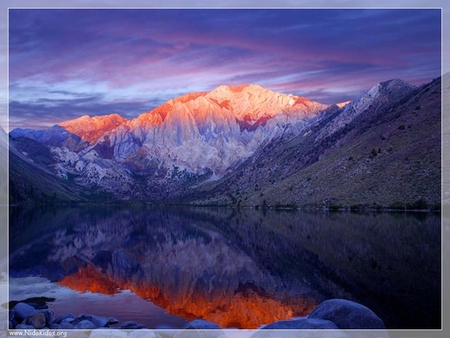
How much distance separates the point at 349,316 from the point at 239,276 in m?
22.5

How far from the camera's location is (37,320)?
27.1 metres

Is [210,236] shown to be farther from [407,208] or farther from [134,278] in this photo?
[407,208]

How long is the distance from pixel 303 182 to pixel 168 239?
121633 millimetres

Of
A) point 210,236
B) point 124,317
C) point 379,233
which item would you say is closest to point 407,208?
point 379,233

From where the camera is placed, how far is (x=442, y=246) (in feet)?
168

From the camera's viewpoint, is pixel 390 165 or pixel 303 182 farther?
pixel 303 182

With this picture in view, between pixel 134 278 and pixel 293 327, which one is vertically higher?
pixel 293 327

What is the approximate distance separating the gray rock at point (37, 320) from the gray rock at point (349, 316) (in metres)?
16.4

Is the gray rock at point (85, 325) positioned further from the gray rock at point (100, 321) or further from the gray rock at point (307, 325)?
the gray rock at point (307, 325)

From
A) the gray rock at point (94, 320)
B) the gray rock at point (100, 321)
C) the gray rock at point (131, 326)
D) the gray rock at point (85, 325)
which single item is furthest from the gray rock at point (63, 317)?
the gray rock at point (131, 326)

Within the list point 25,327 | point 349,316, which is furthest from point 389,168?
point 25,327

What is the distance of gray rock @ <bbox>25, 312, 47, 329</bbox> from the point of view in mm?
26812

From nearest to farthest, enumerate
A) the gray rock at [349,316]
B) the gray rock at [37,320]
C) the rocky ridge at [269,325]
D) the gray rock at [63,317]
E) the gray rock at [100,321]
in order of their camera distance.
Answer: the rocky ridge at [269,325] < the gray rock at [349,316] < the gray rock at [37,320] < the gray rock at [100,321] < the gray rock at [63,317]

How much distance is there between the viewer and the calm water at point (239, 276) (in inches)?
1222
